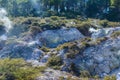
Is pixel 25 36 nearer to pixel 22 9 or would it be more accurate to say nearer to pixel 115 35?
pixel 115 35

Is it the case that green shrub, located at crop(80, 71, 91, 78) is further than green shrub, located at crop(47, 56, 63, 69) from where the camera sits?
No

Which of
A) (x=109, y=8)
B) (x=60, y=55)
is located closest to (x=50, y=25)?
(x=60, y=55)

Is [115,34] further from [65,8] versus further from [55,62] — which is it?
[65,8]

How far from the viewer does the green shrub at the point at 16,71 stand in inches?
1065

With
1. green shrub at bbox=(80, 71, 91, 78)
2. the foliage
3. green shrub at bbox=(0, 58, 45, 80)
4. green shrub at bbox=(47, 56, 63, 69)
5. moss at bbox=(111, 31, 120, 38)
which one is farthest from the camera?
the foliage

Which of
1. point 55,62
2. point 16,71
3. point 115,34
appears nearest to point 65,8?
point 115,34

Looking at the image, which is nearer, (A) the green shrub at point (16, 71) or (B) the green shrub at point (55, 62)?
(A) the green shrub at point (16, 71)

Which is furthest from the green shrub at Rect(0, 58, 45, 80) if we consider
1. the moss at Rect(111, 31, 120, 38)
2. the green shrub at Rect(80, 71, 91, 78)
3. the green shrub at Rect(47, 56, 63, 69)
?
the moss at Rect(111, 31, 120, 38)

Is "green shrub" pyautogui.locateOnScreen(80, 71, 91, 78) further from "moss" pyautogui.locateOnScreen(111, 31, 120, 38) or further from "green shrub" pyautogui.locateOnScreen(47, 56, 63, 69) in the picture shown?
"moss" pyautogui.locateOnScreen(111, 31, 120, 38)

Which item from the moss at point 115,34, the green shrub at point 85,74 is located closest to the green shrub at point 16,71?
the green shrub at point 85,74

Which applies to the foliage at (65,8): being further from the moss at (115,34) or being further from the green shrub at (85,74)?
the green shrub at (85,74)

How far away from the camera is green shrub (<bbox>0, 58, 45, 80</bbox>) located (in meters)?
27.1

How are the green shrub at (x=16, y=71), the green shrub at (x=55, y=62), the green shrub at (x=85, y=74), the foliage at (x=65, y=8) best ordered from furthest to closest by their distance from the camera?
the foliage at (x=65, y=8)
the green shrub at (x=55, y=62)
the green shrub at (x=85, y=74)
the green shrub at (x=16, y=71)

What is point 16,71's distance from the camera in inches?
1091
